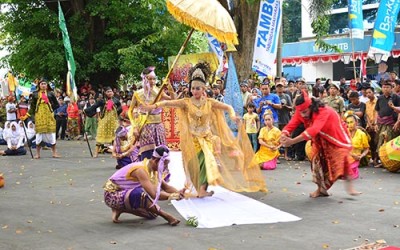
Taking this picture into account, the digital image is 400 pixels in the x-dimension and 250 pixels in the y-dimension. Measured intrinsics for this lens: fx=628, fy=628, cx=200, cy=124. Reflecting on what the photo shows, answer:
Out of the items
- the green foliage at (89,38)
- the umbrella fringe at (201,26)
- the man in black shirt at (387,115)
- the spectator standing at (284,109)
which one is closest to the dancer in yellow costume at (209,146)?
the umbrella fringe at (201,26)

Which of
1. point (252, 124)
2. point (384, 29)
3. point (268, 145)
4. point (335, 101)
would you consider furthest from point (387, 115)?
point (384, 29)

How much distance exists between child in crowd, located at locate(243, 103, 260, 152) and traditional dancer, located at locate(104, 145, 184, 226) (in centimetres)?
628

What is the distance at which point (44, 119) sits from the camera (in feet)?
47.4

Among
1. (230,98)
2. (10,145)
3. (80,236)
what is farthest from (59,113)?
(80,236)

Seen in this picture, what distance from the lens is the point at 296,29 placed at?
188 feet

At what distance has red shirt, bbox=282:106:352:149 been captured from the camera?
8.24 metres

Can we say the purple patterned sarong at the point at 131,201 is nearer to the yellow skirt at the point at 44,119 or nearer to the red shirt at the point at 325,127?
the red shirt at the point at 325,127

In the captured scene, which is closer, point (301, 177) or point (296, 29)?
point (301, 177)

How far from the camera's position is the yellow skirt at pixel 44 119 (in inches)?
567

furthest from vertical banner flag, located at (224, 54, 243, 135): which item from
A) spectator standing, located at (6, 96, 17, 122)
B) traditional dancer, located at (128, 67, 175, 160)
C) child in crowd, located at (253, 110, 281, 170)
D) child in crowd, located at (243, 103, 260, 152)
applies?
spectator standing, located at (6, 96, 17, 122)

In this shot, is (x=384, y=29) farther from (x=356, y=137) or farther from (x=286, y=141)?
(x=286, y=141)

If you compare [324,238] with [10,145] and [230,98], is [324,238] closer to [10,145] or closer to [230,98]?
[230,98]

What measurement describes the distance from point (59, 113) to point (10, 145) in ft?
16.2

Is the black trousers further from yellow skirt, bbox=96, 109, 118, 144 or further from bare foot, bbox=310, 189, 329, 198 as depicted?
bare foot, bbox=310, 189, 329, 198
